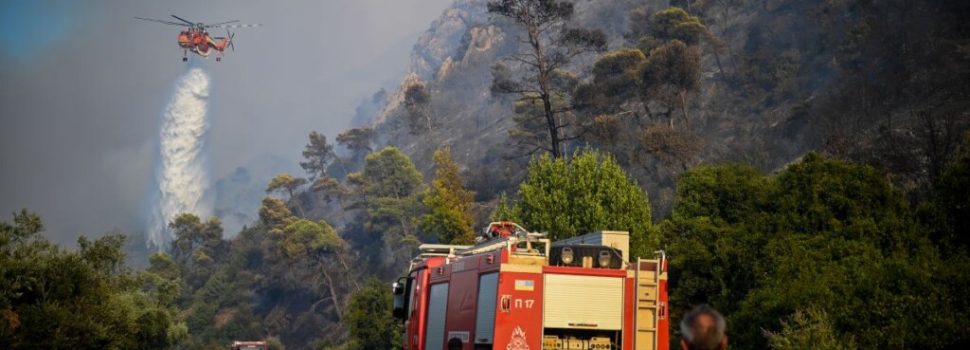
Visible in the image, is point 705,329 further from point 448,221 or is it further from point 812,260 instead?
point 448,221

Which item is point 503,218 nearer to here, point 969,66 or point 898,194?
point 898,194

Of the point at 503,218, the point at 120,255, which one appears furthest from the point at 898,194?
the point at 120,255

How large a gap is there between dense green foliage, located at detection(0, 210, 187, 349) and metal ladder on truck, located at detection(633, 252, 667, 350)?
13.9 metres

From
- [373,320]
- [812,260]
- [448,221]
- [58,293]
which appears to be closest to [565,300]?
[58,293]

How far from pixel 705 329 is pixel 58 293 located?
23509 mm

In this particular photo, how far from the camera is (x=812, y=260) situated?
30000 mm

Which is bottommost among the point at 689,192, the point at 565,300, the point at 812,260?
the point at 565,300

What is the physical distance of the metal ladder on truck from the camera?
17.3 m

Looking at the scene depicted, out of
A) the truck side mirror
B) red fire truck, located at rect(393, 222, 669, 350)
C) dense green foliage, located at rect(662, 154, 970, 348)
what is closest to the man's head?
red fire truck, located at rect(393, 222, 669, 350)

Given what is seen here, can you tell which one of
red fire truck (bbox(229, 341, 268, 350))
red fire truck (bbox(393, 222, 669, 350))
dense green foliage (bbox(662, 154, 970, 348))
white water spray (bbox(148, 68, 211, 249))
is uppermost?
white water spray (bbox(148, 68, 211, 249))

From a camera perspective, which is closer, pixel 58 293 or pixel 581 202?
pixel 58 293

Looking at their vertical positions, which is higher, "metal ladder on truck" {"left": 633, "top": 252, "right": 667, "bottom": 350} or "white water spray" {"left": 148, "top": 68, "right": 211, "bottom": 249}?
"white water spray" {"left": 148, "top": 68, "right": 211, "bottom": 249}

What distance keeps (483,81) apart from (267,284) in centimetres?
6868

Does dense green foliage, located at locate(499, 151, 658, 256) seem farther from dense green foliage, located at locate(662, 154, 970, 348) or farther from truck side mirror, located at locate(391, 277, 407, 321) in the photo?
truck side mirror, located at locate(391, 277, 407, 321)
